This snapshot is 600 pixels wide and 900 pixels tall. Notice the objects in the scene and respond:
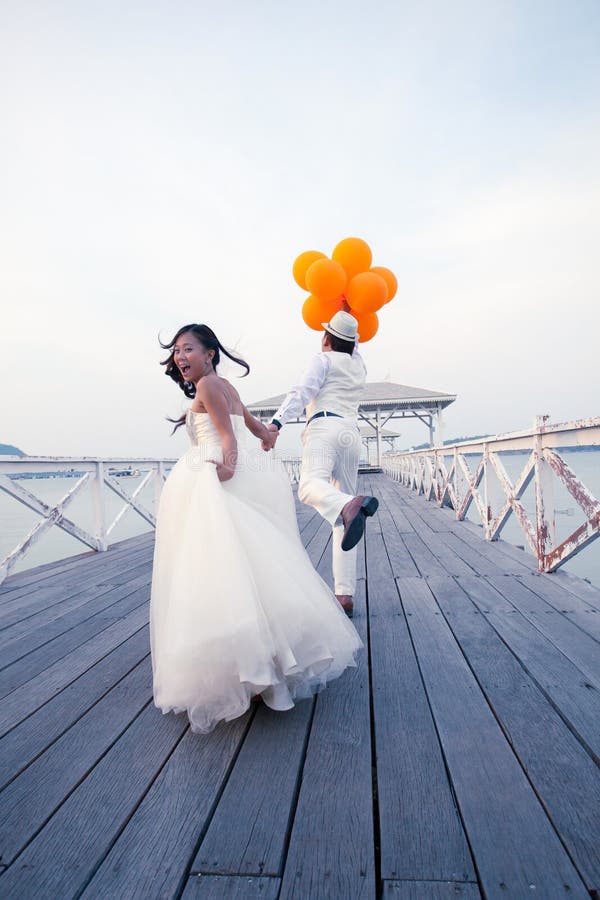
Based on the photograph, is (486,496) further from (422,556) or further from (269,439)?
(269,439)

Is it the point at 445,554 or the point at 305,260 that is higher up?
the point at 305,260

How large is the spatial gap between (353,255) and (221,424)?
2424 mm

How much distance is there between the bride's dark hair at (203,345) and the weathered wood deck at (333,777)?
1255mm

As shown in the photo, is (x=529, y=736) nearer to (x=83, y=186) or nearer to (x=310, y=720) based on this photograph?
(x=310, y=720)

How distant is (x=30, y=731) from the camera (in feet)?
5.32

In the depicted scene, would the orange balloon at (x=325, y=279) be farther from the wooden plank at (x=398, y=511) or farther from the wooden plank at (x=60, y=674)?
the wooden plank at (x=398, y=511)

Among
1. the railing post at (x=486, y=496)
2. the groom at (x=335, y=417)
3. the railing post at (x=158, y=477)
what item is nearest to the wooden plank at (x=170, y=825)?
the groom at (x=335, y=417)

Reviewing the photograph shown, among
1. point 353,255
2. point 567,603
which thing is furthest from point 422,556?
point 353,255

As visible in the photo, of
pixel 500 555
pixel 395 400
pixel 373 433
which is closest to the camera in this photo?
pixel 500 555

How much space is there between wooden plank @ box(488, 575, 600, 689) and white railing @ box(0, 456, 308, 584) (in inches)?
162

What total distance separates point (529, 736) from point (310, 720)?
2.29ft

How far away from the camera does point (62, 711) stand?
5.78ft

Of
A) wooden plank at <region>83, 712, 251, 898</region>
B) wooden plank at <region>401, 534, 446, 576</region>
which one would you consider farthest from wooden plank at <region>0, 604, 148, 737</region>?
wooden plank at <region>401, 534, 446, 576</region>

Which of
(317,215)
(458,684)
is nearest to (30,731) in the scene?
(458,684)
